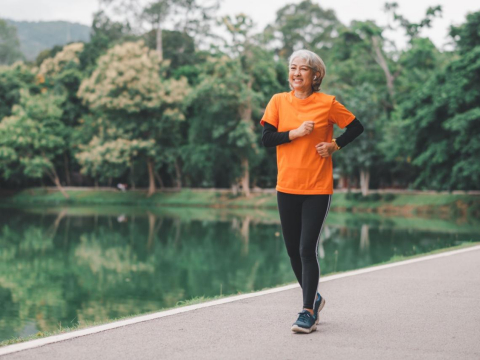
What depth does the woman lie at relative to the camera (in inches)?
181

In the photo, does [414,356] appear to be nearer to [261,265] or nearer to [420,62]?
[261,265]

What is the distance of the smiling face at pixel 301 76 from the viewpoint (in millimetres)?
4609

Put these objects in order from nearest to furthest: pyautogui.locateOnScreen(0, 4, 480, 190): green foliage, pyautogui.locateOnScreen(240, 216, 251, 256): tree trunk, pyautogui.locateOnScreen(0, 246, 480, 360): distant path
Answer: pyautogui.locateOnScreen(0, 246, 480, 360): distant path
pyautogui.locateOnScreen(240, 216, 251, 256): tree trunk
pyautogui.locateOnScreen(0, 4, 480, 190): green foliage

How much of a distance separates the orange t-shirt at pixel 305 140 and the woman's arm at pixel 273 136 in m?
0.04

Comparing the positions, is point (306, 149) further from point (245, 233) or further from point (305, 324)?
point (245, 233)

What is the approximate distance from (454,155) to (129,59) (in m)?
23.6

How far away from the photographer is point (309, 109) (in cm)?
463

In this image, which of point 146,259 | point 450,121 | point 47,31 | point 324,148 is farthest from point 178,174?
point 47,31

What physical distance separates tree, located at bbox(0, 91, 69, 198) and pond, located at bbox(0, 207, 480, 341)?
62.2 ft

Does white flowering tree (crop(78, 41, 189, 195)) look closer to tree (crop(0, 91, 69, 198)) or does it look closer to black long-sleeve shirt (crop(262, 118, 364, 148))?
tree (crop(0, 91, 69, 198))

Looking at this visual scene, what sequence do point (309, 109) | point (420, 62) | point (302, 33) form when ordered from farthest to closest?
point (302, 33), point (420, 62), point (309, 109)

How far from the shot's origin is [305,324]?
4.41 m

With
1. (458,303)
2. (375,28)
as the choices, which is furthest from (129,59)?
(458,303)

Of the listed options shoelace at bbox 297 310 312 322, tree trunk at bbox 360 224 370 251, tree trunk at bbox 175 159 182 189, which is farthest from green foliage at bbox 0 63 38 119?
shoelace at bbox 297 310 312 322
